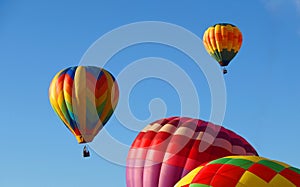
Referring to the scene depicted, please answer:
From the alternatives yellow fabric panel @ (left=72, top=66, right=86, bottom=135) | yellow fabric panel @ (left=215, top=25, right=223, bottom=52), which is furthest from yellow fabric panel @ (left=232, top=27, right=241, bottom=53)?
yellow fabric panel @ (left=72, top=66, right=86, bottom=135)

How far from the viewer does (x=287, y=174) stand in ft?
66.5

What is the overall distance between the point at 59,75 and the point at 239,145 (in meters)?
9.63

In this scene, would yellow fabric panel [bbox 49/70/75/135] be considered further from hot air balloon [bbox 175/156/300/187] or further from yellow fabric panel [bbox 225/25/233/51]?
hot air balloon [bbox 175/156/300/187]

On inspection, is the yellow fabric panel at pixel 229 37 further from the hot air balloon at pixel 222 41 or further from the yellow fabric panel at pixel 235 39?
the yellow fabric panel at pixel 235 39

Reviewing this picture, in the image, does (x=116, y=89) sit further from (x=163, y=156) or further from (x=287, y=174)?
(x=287, y=174)

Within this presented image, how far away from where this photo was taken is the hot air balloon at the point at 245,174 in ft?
65.5

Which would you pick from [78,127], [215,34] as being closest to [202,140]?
[78,127]

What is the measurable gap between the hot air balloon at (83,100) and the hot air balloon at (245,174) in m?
12.5

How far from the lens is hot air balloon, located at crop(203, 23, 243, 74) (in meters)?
41.0

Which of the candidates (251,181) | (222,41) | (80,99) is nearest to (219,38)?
(222,41)

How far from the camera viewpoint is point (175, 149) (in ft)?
93.1

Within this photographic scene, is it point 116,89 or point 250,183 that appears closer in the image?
point 250,183

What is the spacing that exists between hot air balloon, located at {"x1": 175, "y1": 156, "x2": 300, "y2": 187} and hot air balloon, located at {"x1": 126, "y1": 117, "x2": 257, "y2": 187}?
21.2 feet

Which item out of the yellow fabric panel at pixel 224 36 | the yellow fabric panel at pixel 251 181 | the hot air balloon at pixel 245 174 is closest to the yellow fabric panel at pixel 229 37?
the yellow fabric panel at pixel 224 36
